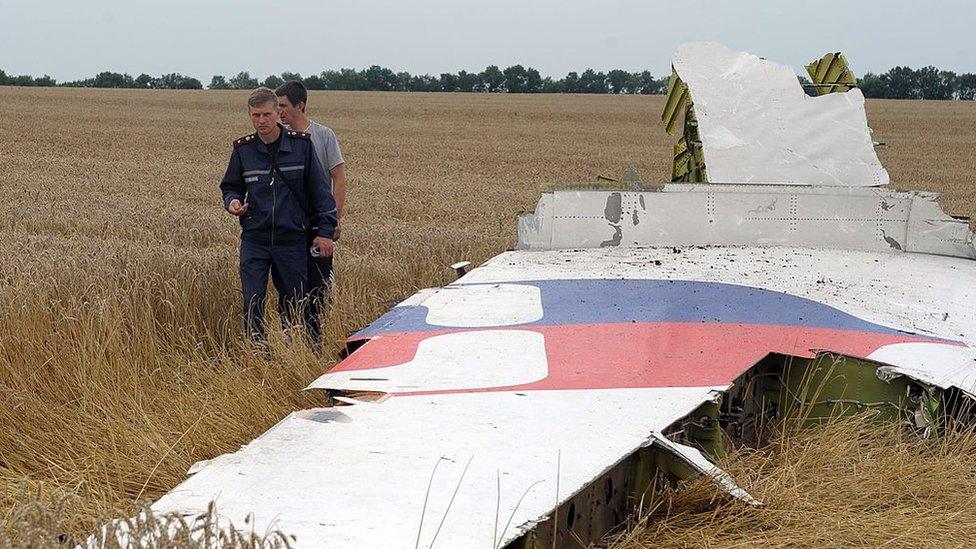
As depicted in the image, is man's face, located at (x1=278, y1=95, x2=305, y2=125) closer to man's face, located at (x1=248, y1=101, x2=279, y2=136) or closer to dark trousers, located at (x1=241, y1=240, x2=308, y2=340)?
man's face, located at (x1=248, y1=101, x2=279, y2=136)

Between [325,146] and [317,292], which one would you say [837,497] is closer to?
[317,292]

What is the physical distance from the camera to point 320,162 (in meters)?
5.59


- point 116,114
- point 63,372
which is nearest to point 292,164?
point 63,372

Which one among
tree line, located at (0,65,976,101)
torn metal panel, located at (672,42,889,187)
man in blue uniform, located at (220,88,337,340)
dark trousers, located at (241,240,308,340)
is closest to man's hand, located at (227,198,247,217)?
→ man in blue uniform, located at (220,88,337,340)

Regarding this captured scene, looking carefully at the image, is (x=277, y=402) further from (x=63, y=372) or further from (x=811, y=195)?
(x=811, y=195)

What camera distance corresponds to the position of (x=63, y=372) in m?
4.50

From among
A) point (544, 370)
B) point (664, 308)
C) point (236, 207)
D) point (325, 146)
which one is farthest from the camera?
point (325, 146)

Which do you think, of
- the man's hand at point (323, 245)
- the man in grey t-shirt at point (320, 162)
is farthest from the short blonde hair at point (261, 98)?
the man's hand at point (323, 245)

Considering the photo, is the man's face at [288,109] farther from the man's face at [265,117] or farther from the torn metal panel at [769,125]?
the torn metal panel at [769,125]

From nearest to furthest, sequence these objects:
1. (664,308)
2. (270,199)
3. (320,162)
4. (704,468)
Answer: (704,468)
(664,308)
(270,199)
(320,162)

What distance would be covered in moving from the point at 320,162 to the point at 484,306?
5.53 ft

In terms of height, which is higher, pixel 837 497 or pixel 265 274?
pixel 265 274

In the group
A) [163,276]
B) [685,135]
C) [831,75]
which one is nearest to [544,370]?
[163,276]

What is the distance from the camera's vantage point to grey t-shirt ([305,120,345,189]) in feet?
19.6
